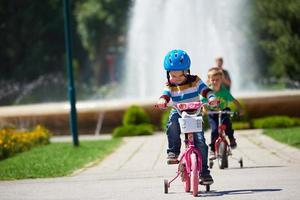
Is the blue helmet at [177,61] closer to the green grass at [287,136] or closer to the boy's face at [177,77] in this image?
the boy's face at [177,77]

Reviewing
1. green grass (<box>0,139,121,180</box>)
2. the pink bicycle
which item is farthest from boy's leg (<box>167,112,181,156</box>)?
green grass (<box>0,139,121,180</box>)

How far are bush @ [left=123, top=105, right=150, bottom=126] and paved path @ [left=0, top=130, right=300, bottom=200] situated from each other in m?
6.12

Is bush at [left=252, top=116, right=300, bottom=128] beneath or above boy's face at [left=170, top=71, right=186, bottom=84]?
beneath

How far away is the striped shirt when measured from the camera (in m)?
9.03

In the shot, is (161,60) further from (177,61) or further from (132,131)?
(177,61)

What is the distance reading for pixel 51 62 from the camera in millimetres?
58656

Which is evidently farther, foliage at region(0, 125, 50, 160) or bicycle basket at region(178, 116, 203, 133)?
foliage at region(0, 125, 50, 160)

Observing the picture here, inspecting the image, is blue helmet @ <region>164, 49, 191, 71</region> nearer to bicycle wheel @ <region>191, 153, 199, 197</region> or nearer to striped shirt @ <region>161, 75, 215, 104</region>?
striped shirt @ <region>161, 75, 215, 104</region>

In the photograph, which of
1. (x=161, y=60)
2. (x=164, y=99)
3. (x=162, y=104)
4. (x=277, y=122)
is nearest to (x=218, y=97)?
(x=164, y=99)

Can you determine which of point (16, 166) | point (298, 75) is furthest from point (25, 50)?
point (16, 166)

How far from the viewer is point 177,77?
29.6 ft

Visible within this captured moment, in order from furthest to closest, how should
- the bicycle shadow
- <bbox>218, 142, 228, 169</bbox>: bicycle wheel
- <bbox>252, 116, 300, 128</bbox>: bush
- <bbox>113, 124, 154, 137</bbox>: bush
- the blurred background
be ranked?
the blurred background, <bbox>113, 124, 154, 137</bbox>: bush, <bbox>252, 116, 300, 128</bbox>: bush, <bbox>218, 142, 228, 169</bbox>: bicycle wheel, the bicycle shadow

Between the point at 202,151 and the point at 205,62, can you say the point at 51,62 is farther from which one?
the point at 202,151

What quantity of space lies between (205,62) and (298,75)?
48.7 feet
